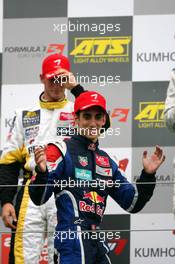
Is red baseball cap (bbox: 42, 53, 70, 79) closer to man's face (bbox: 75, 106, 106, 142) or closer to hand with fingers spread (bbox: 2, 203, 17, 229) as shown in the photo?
man's face (bbox: 75, 106, 106, 142)

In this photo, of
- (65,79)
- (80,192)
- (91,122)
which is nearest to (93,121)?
(91,122)

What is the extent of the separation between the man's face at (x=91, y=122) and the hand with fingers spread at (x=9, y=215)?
46cm

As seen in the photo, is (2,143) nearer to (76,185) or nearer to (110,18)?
(110,18)

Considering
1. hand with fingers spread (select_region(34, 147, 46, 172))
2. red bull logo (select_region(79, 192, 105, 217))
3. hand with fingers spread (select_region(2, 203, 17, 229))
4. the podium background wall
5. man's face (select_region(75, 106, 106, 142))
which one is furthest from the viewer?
the podium background wall

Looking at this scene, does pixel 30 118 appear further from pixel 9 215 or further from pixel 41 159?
pixel 41 159

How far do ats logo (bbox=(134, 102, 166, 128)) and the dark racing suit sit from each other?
2.68 feet

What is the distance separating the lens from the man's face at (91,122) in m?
3.59

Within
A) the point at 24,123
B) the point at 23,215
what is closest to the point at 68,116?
the point at 24,123

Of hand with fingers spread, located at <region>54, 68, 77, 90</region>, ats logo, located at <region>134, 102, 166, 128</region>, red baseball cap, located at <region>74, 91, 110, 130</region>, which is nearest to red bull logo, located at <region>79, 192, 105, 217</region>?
A: red baseball cap, located at <region>74, 91, 110, 130</region>

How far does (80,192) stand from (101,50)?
3.69ft

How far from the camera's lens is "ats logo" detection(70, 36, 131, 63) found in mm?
4469

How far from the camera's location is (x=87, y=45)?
4.49 meters

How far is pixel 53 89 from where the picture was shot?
13.1 ft

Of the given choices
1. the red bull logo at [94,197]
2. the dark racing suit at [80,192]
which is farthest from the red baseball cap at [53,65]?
the red bull logo at [94,197]
